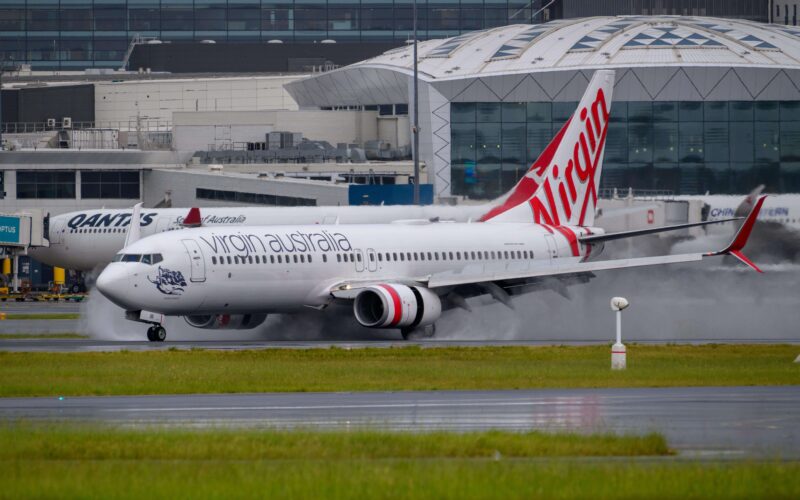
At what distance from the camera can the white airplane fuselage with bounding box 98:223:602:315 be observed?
44031mm

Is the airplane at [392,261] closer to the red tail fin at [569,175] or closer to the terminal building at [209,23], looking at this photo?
the red tail fin at [569,175]

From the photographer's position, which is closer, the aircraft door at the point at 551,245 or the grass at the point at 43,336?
the grass at the point at 43,336

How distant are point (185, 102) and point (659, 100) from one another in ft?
148

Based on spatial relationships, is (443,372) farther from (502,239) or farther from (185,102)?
(185,102)

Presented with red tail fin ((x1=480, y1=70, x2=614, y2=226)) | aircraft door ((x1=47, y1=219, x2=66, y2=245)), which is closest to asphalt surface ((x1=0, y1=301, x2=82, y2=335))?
aircraft door ((x1=47, y1=219, x2=66, y2=245))

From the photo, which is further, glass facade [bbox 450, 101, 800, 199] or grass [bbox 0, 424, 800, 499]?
glass facade [bbox 450, 101, 800, 199]

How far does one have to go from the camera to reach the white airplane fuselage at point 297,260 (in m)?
44.0

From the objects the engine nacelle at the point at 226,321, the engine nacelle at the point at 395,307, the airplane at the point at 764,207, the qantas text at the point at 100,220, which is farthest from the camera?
the qantas text at the point at 100,220

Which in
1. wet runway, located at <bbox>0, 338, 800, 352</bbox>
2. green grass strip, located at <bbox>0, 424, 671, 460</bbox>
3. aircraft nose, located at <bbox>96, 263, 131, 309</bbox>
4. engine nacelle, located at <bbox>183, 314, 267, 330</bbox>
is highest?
aircraft nose, located at <bbox>96, 263, 131, 309</bbox>

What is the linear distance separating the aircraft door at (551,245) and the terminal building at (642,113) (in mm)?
52565

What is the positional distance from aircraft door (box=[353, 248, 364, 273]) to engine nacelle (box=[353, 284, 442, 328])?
6.52 ft

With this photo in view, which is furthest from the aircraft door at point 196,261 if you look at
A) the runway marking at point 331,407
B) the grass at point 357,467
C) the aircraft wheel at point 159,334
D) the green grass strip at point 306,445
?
the green grass strip at point 306,445

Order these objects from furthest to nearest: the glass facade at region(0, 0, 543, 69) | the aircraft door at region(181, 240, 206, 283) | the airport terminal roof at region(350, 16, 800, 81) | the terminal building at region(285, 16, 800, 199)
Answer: the glass facade at region(0, 0, 543, 69) → the airport terminal roof at region(350, 16, 800, 81) → the terminal building at region(285, 16, 800, 199) → the aircraft door at region(181, 240, 206, 283)

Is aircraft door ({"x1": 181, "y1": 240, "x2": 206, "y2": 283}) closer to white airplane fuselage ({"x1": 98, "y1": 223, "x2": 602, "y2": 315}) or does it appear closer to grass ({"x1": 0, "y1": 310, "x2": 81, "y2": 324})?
white airplane fuselage ({"x1": 98, "y1": 223, "x2": 602, "y2": 315})
